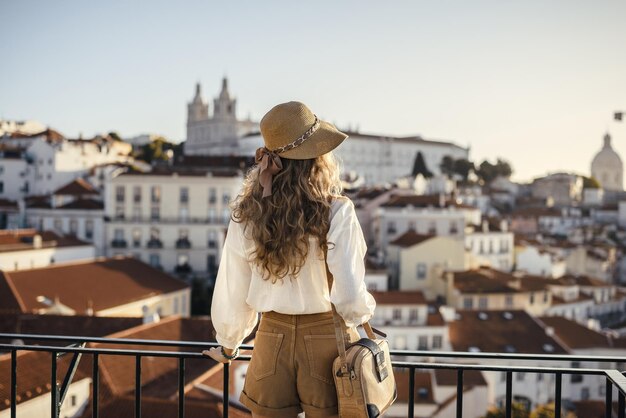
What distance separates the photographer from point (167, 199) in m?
42.5

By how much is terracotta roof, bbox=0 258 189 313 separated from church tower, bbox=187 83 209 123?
83603mm

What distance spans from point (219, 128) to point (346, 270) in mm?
107715

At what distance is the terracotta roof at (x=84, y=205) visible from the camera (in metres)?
43.4

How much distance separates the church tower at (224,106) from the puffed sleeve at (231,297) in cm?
10638

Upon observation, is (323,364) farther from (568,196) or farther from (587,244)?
(568,196)

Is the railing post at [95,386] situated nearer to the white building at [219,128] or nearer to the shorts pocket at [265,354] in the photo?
the shorts pocket at [265,354]

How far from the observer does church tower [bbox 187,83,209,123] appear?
4439 inches

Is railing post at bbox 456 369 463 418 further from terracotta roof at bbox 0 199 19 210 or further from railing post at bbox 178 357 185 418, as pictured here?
terracotta roof at bbox 0 199 19 210

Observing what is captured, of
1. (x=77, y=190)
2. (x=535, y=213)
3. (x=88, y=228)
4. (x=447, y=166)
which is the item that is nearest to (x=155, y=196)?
(x=88, y=228)

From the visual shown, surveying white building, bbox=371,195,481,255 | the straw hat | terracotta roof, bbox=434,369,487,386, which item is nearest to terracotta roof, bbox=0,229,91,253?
white building, bbox=371,195,481,255

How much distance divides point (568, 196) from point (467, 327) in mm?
79664

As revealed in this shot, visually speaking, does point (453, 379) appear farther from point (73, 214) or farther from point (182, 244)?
point (73, 214)

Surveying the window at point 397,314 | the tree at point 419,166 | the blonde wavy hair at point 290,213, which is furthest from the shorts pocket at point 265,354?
the tree at point 419,166

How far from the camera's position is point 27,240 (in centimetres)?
3503
